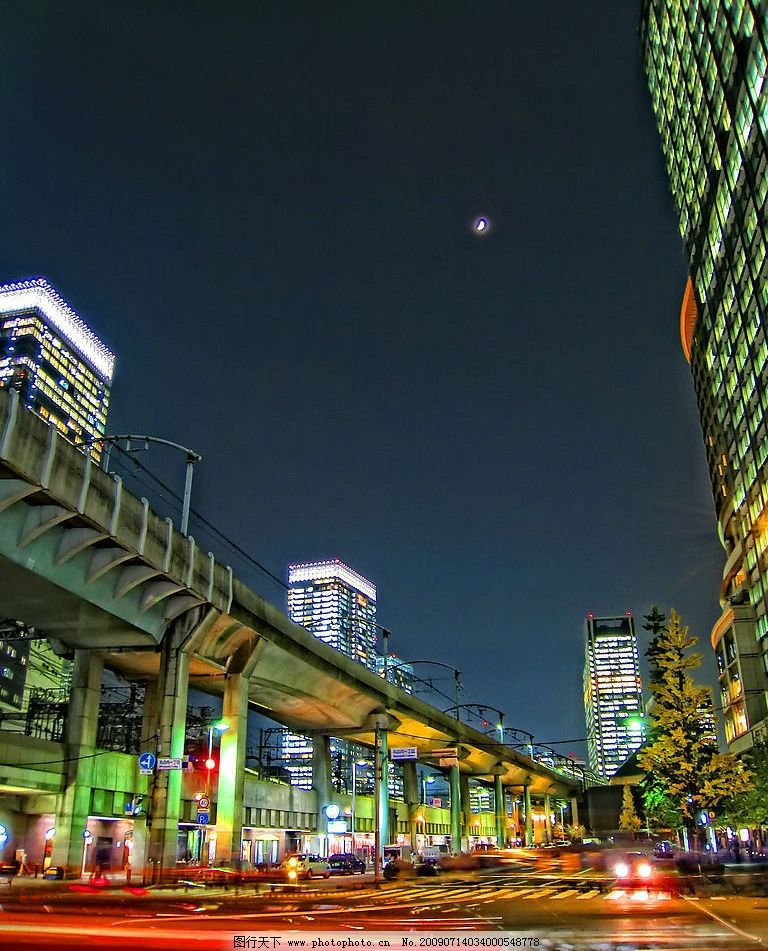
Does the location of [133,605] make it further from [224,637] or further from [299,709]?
[299,709]

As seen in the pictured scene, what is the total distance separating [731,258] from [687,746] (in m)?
51.5

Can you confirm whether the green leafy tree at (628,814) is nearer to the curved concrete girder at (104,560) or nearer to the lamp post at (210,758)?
the lamp post at (210,758)

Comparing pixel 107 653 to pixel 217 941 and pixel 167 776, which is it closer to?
pixel 167 776

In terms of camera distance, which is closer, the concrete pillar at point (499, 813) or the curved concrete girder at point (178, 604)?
the curved concrete girder at point (178, 604)

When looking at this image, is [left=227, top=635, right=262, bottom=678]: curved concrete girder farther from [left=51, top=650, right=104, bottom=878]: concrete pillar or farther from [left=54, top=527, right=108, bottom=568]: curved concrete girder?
[left=54, top=527, right=108, bottom=568]: curved concrete girder

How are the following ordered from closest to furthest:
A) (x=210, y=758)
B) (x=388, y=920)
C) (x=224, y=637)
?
(x=388, y=920)
(x=224, y=637)
(x=210, y=758)

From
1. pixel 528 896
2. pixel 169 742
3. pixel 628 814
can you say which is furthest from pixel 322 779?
pixel 628 814

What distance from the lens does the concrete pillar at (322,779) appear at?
261 ft

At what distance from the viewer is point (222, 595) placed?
146 ft

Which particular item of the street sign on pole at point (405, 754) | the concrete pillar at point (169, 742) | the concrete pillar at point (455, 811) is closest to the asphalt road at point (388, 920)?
the concrete pillar at point (169, 742)

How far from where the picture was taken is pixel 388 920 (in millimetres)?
20172

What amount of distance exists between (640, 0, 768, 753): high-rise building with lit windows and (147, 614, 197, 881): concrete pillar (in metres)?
56.9

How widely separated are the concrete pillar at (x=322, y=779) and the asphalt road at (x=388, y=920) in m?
47.8

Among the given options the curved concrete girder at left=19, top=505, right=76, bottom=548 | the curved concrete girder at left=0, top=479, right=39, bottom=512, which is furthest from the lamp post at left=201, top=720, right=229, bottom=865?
the curved concrete girder at left=0, top=479, right=39, bottom=512
